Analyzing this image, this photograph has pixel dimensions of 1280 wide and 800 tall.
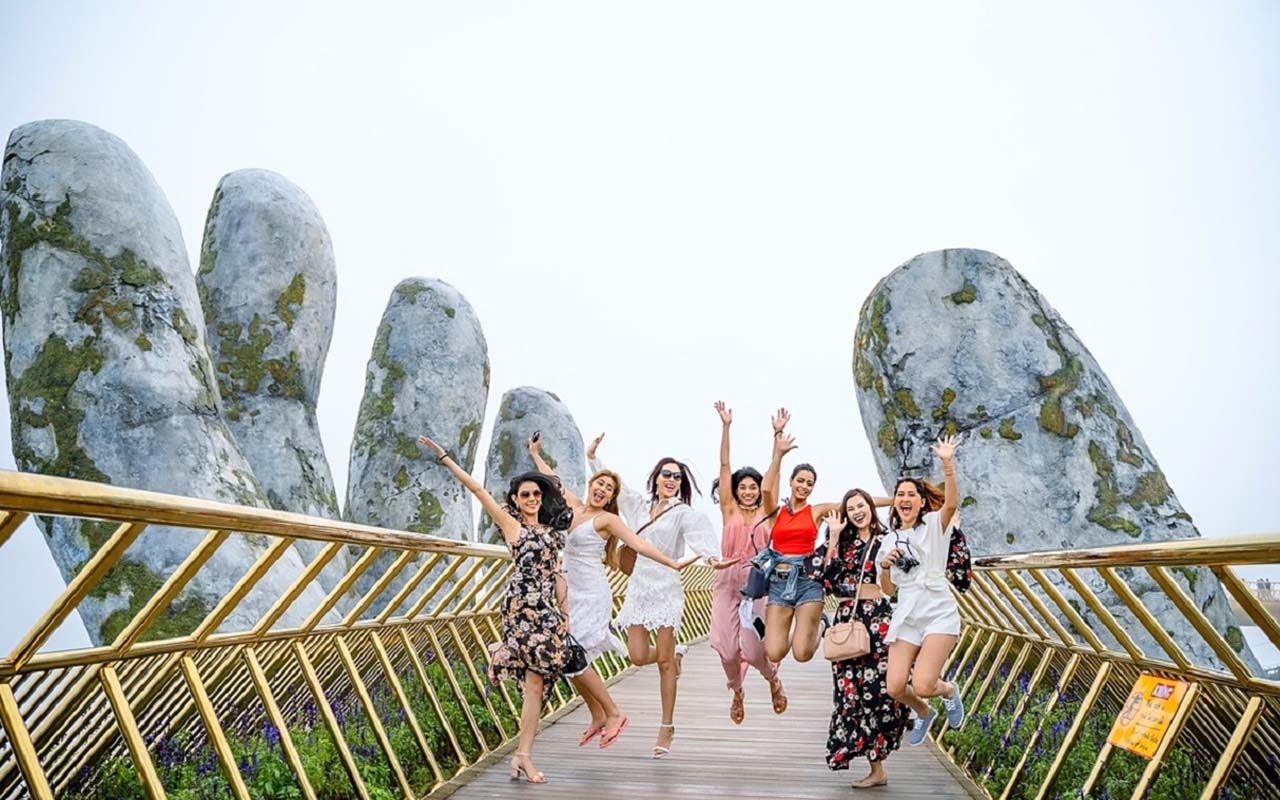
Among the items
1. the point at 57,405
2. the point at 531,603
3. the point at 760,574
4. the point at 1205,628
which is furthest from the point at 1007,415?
the point at 57,405

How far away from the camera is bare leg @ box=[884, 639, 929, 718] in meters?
5.86

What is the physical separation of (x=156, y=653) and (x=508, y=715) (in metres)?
4.56

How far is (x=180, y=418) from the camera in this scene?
11594 millimetres

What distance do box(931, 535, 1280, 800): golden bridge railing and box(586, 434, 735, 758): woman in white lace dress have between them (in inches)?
67.3

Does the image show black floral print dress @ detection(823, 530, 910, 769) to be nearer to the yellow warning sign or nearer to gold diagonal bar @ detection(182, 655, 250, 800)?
the yellow warning sign

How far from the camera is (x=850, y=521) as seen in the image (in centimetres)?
660

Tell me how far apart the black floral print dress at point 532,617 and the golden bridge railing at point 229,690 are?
349 mm

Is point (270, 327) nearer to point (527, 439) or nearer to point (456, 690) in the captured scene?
point (527, 439)

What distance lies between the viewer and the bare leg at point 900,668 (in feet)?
19.2

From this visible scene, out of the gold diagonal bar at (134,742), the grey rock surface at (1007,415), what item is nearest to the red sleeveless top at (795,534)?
the gold diagonal bar at (134,742)

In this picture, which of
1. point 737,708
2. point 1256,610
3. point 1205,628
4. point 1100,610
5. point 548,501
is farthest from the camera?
point 737,708

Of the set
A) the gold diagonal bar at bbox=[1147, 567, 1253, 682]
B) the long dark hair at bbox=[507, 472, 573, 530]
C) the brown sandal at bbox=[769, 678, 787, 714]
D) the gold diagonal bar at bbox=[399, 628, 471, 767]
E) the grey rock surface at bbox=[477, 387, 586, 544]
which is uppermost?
the gold diagonal bar at bbox=[1147, 567, 1253, 682]

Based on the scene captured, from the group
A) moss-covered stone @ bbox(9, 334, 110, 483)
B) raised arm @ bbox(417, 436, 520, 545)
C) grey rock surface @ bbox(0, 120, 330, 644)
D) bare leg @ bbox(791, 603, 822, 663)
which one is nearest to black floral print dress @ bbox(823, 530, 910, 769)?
bare leg @ bbox(791, 603, 822, 663)

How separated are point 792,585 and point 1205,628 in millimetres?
2946
